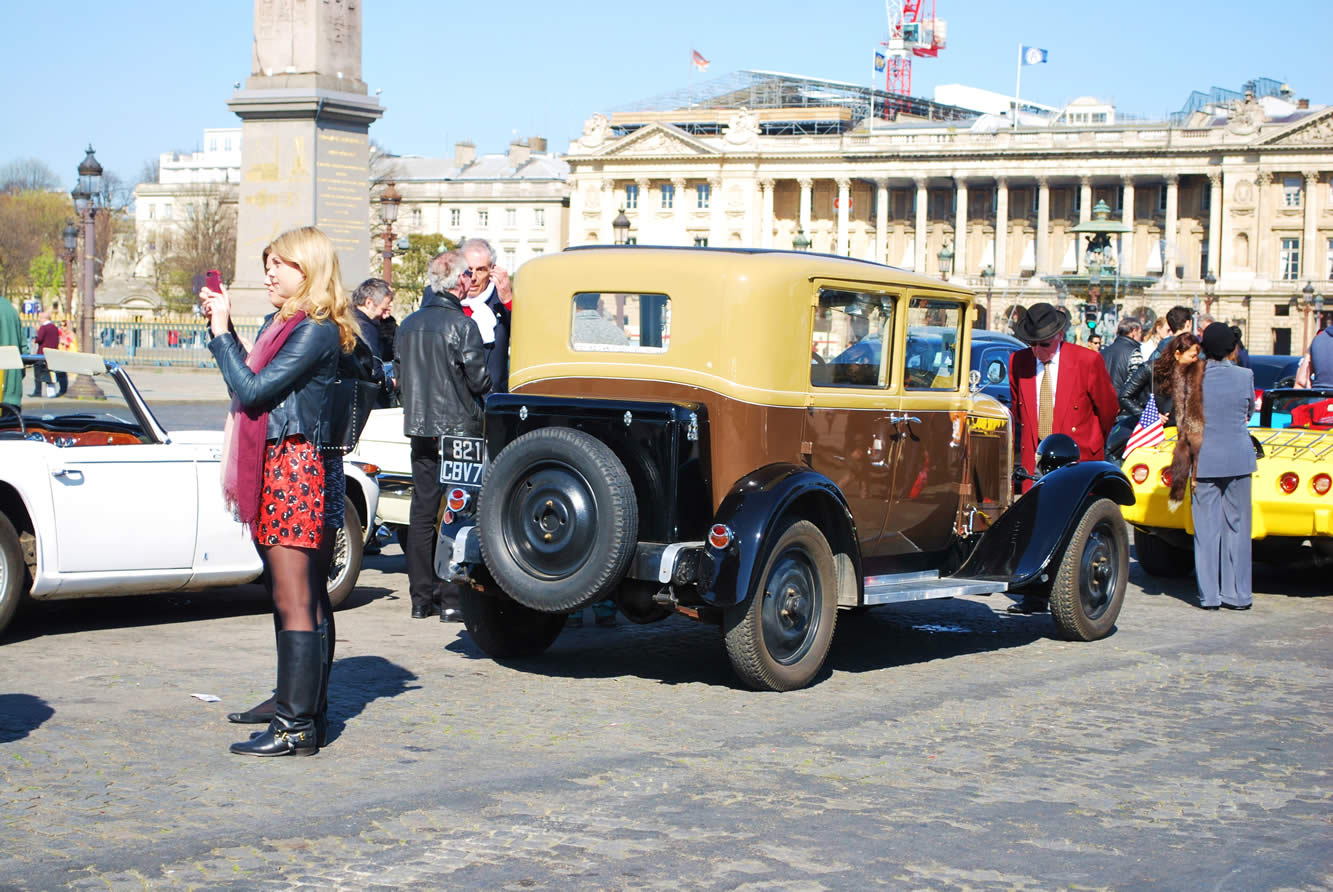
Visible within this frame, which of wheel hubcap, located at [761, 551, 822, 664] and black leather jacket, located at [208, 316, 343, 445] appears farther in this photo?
wheel hubcap, located at [761, 551, 822, 664]

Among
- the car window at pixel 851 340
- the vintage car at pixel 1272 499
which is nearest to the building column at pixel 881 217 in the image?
the vintage car at pixel 1272 499

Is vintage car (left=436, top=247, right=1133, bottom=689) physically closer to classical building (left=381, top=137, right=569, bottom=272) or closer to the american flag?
the american flag

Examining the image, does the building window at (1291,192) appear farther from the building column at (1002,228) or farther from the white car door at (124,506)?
the white car door at (124,506)

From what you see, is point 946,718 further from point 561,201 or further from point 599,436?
point 561,201

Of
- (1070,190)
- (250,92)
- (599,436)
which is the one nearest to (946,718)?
(599,436)

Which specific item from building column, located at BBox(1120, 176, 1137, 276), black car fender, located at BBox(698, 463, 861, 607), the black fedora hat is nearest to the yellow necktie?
the black fedora hat

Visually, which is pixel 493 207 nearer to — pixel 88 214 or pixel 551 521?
pixel 88 214

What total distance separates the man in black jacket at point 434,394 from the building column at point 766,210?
117m

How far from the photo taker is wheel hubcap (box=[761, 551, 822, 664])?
25.0ft

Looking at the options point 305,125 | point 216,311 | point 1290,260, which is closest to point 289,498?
point 216,311

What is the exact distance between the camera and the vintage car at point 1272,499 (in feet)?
37.7

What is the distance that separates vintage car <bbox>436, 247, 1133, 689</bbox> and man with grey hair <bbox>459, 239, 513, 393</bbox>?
1.58 meters

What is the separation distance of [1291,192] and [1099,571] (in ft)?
354

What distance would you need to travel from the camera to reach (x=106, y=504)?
28.4 feet
